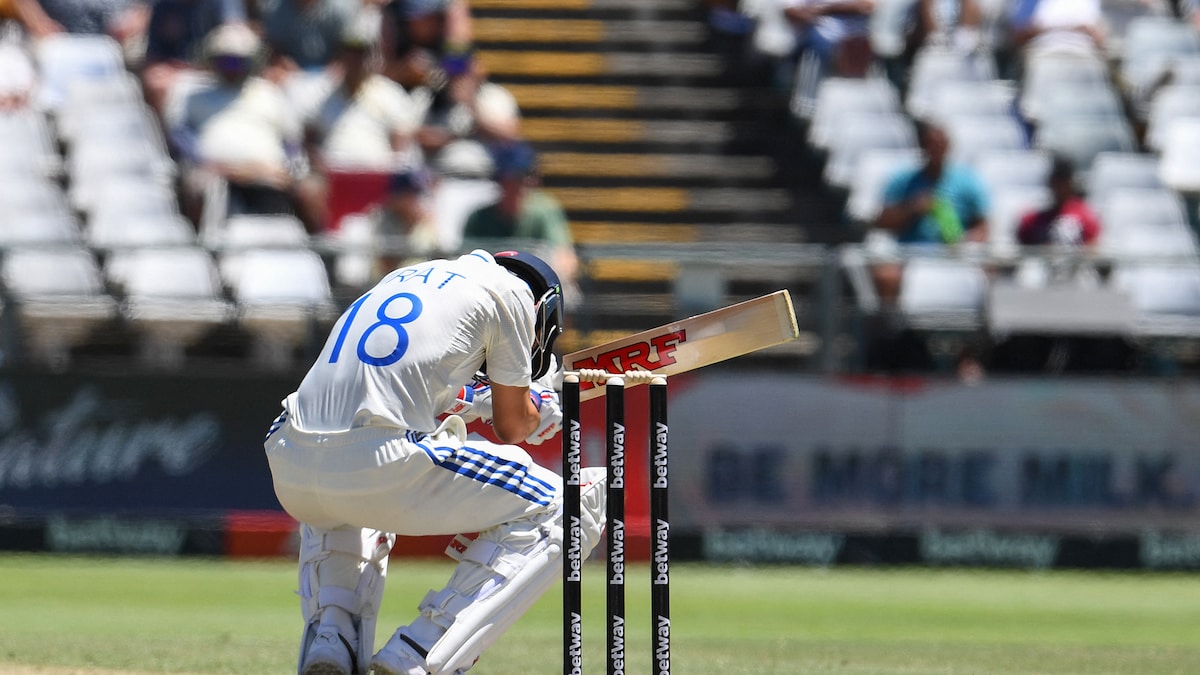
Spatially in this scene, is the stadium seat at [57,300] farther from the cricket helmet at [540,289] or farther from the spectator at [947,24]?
the spectator at [947,24]

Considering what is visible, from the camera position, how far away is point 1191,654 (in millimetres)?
7934

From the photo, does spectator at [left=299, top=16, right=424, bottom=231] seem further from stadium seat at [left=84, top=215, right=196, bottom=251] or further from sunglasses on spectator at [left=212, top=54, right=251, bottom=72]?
stadium seat at [left=84, top=215, right=196, bottom=251]

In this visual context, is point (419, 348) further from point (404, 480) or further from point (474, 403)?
point (474, 403)

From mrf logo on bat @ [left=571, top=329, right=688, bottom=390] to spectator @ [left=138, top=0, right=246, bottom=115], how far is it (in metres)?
9.69

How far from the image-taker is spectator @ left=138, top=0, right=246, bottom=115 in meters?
14.5

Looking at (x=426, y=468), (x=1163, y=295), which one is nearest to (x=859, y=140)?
(x=1163, y=295)

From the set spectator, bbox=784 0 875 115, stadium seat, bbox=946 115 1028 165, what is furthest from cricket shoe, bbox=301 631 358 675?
spectator, bbox=784 0 875 115

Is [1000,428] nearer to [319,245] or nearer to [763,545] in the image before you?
[763,545]

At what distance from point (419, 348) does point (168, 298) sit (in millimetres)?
6794

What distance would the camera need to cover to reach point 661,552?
16.7 feet

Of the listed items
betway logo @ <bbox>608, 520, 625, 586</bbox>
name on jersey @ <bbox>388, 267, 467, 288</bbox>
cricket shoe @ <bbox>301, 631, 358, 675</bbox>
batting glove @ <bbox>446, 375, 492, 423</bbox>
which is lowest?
cricket shoe @ <bbox>301, 631, 358, 675</bbox>

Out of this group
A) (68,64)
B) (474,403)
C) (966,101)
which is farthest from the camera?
(966,101)

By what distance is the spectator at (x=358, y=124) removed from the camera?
13609 mm

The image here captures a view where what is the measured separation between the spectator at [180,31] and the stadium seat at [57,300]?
9.62 feet
